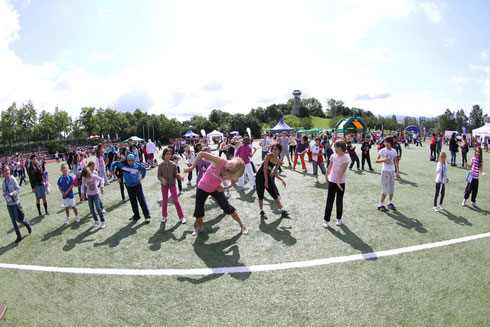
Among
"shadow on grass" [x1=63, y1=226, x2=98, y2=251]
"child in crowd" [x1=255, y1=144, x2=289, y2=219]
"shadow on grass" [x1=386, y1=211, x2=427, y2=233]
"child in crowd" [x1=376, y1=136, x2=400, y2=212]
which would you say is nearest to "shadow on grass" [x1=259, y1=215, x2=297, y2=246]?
"child in crowd" [x1=255, y1=144, x2=289, y2=219]

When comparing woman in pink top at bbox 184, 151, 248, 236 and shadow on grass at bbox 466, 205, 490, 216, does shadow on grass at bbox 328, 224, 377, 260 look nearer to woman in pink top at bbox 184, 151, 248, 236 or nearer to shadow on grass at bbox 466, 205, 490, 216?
woman in pink top at bbox 184, 151, 248, 236

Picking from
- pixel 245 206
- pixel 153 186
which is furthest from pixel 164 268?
pixel 153 186

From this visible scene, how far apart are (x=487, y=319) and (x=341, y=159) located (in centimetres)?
343

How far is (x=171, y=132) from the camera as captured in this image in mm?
79625

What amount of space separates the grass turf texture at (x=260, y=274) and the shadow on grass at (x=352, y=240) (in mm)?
21

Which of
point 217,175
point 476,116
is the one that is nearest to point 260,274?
point 217,175

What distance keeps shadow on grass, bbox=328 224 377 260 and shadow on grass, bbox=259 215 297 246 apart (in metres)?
1.00

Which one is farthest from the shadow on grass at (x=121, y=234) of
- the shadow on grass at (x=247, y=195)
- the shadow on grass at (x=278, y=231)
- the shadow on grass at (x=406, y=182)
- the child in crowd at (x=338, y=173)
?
the shadow on grass at (x=406, y=182)

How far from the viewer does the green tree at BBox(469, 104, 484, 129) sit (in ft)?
309

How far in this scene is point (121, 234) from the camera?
257 inches

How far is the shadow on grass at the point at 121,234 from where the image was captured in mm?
6035

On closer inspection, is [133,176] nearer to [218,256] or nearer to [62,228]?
[62,228]

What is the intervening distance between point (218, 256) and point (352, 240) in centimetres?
283

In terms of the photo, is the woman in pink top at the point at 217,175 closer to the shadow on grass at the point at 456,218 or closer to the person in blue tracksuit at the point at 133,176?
the person in blue tracksuit at the point at 133,176
